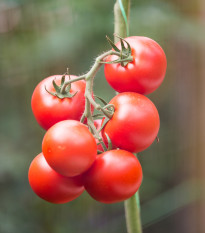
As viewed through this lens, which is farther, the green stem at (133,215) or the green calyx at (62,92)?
the green stem at (133,215)

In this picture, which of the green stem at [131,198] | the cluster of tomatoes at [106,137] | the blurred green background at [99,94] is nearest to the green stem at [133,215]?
the green stem at [131,198]

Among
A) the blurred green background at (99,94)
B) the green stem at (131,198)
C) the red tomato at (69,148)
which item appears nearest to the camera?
the red tomato at (69,148)

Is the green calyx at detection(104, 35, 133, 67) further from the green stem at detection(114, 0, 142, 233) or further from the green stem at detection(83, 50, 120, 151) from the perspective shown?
the green stem at detection(114, 0, 142, 233)

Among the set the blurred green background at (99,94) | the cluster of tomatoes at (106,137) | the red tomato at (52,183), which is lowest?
the blurred green background at (99,94)

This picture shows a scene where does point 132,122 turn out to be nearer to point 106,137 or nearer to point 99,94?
point 106,137

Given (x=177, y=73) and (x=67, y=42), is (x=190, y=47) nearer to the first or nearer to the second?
(x=177, y=73)

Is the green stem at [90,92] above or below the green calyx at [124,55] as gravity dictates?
below

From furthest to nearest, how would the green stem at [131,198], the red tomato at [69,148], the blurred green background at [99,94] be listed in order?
1. the blurred green background at [99,94]
2. the green stem at [131,198]
3. the red tomato at [69,148]

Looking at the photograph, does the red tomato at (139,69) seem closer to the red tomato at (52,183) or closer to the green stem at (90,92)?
the green stem at (90,92)

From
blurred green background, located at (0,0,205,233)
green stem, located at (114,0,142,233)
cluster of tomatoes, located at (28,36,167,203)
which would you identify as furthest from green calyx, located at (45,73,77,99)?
blurred green background, located at (0,0,205,233)
